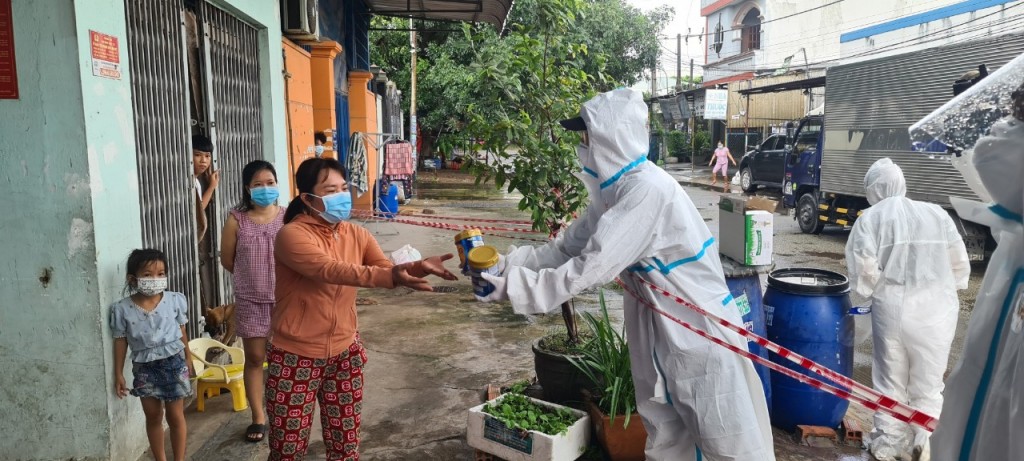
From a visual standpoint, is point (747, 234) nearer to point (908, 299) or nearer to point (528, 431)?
point (908, 299)

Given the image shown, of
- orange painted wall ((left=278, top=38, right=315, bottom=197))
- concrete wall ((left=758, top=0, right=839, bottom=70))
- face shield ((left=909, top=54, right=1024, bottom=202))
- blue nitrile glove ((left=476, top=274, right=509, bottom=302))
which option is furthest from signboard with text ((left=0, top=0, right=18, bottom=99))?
concrete wall ((left=758, top=0, right=839, bottom=70))

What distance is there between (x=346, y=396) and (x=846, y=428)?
289cm

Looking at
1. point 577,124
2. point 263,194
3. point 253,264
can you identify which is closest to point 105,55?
point 263,194

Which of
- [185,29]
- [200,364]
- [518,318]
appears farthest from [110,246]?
[518,318]

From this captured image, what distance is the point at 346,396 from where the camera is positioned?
9.78 feet

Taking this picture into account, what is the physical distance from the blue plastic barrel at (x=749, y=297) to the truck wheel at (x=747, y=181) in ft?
47.1

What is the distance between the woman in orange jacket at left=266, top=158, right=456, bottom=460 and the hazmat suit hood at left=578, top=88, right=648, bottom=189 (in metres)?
0.79

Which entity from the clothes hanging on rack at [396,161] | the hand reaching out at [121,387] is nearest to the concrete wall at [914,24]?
the clothes hanging on rack at [396,161]

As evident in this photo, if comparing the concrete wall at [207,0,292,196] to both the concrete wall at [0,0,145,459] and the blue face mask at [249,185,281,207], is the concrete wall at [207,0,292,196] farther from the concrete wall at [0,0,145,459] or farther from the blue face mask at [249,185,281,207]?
the concrete wall at [0,0,145,459]

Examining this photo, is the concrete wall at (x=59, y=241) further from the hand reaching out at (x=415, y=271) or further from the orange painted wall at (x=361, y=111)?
the orange painted wall at (x=361, y=111)

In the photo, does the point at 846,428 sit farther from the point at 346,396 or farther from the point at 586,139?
the point at 346,396

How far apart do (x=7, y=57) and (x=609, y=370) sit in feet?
10.3

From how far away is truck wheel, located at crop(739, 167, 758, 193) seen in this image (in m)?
17.8

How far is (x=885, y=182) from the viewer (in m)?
4.31
